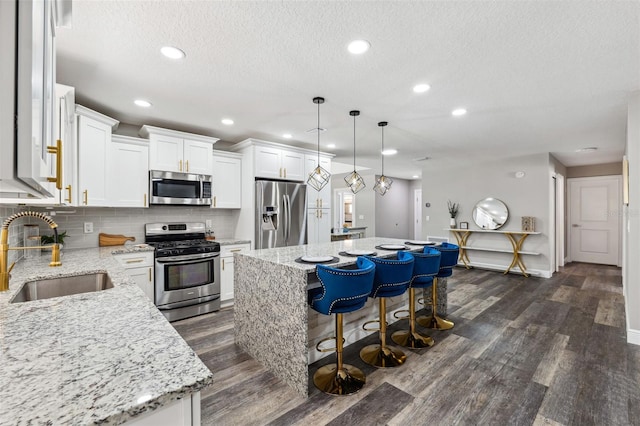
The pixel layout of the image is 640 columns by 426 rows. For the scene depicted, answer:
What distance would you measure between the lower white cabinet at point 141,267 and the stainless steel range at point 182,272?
67 mm

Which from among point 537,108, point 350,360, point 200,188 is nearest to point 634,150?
point 537,108

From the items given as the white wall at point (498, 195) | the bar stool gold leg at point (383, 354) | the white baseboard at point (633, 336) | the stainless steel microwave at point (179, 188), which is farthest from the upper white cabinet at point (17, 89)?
the white wall at point (498, 195)

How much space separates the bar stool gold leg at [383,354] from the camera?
2531 millimetres

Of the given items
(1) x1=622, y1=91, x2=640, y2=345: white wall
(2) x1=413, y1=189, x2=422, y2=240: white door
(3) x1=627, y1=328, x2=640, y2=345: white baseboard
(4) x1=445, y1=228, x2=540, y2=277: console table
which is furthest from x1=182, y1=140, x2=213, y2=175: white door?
(2) x1=413, y1=189, x2=422, y2=240: white door

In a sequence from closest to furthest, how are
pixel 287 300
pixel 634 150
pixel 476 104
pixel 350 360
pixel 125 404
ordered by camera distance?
pixel 125 404 < pixel 287 300 < pixel 350 360 < pixel 634 150 < pixel 476 104

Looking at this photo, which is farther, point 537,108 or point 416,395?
point 537,108

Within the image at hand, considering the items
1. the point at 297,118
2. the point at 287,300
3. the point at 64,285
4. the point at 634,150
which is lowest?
the point at 287,300

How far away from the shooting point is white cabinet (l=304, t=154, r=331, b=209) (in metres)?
4.89

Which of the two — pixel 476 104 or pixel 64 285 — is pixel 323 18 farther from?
pixel 64 285

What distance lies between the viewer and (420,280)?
289 cm

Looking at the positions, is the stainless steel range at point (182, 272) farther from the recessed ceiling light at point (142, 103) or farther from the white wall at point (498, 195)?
the white wall at point (498, 195)

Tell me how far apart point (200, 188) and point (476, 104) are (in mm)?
3434

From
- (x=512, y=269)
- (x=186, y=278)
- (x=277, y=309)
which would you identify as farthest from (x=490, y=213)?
(x=186, y=278)

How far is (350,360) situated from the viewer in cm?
264
